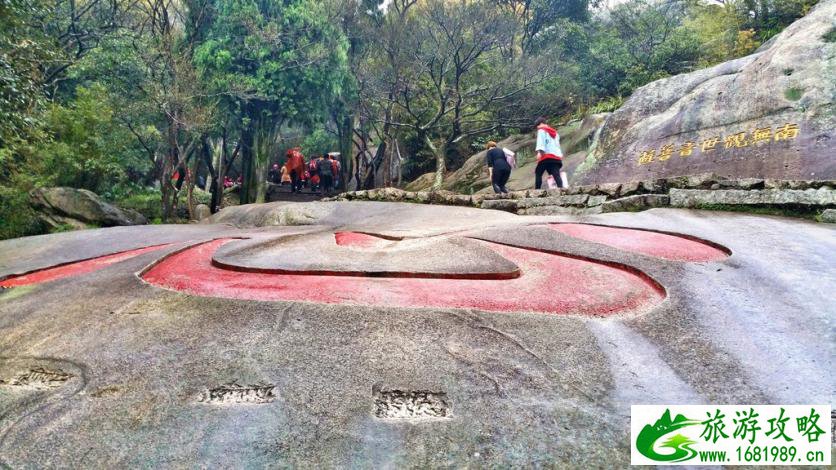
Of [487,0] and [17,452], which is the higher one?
[487,0]

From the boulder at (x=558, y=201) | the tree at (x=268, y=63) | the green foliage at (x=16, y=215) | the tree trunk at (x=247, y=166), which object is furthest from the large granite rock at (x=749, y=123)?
the green foliage at (x=16, y=215)

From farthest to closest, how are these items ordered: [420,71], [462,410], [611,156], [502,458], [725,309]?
[420,71] < [611,156] < [725,309] < [462,410] < [502,458]

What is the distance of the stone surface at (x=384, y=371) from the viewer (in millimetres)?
2268

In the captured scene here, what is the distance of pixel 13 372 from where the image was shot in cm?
290

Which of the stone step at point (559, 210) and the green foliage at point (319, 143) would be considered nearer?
the stone step at point (559, 210)

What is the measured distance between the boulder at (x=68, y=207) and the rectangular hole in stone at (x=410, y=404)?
11827 millimetres

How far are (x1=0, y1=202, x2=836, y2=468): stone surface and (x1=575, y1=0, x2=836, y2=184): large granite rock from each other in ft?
12.5

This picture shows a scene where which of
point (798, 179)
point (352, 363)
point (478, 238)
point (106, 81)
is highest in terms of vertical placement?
point (106, 81)

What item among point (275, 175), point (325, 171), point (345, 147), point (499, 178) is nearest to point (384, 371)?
point (499, 178)

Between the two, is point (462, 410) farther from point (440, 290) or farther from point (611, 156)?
point (611, 156)

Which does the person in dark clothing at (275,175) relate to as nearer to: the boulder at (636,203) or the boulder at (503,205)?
the boulder at (503,205)

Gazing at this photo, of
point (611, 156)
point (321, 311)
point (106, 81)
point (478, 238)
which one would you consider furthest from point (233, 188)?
point (321, 311)

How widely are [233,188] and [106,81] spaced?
705 centimetres

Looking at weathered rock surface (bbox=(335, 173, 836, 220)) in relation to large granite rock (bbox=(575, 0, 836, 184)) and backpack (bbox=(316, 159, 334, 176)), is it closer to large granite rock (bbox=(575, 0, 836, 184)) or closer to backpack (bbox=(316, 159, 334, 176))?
large granite rock (bbox=(575, 0, 836, 184))
